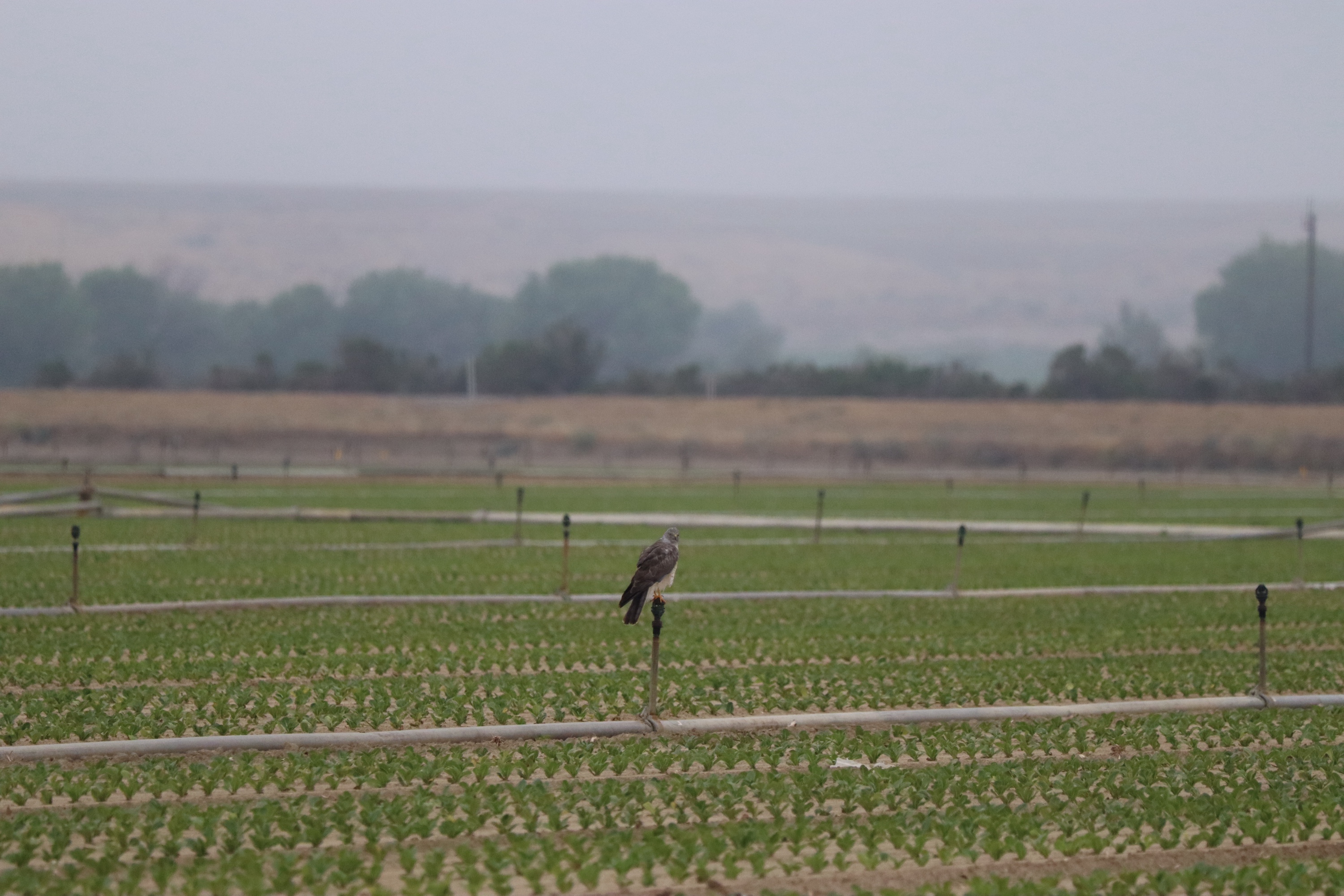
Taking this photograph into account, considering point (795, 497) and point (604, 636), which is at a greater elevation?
point (795, 497)

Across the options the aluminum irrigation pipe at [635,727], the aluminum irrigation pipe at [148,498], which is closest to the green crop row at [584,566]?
the aluminum irrigation pipe at [148,498]

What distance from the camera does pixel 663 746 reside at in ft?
44.5

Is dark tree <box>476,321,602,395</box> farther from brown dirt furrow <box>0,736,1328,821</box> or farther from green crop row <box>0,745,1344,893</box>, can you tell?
green crop row <box>0,745,1344,893</box>

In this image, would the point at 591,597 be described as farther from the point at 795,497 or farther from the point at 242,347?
the point at 242,347

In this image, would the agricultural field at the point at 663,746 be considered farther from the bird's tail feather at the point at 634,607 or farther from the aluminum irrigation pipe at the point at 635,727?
the bird's tail feather at the point at 634,607

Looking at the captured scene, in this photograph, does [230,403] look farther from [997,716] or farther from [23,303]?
[997,716]

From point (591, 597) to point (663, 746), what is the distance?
440 inches

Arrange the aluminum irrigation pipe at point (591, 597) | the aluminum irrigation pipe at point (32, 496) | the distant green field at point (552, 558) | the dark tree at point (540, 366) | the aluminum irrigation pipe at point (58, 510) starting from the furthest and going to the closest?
the dark tree at point (540, 366) → the aluminum irrigation pipe at point (32, 496) → the aluminum irrigation pipe at point (58, 510) → the distant green field at point (552, 558) → the aluminum irrigation pipe at point (591, 597)

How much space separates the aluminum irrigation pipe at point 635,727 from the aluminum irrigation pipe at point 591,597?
30.1ft

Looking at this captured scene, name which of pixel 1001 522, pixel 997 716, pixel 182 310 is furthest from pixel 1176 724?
pixel 182 310

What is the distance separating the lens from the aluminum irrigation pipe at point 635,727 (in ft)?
41.9

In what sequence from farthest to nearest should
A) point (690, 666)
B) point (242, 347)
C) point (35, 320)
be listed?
point (242, 347)
point (35, 320)
point (690, 666)

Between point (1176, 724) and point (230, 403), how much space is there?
306 feet

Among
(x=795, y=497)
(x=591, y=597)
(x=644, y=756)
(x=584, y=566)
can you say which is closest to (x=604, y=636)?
(x=591, y=597)
